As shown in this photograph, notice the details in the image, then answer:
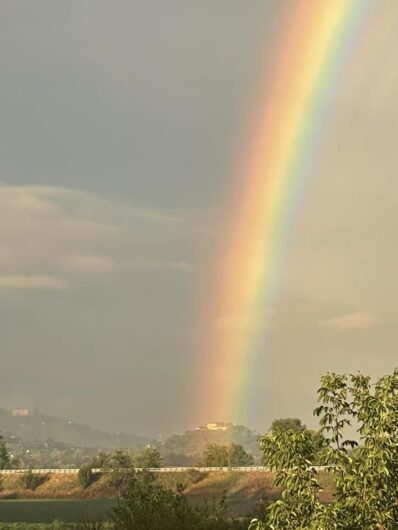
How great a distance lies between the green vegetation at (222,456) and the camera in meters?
170

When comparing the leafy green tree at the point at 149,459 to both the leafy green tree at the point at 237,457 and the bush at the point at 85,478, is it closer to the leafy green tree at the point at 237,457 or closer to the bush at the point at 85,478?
the leafy green tree at the point at 237,457

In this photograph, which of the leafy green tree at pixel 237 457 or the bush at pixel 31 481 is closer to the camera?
the bush at pixel 31 481

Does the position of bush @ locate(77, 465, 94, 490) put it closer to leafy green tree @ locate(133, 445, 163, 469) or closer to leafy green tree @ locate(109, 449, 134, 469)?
leafy green tree @ locate(109, 449, 134, 469)

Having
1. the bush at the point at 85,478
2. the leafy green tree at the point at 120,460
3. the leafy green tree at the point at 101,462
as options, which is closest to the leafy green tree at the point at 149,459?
the leafy green tree at the point at 120,460

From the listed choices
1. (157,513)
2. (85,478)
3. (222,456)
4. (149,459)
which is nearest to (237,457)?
(222,456)

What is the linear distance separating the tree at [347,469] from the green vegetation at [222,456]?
153 metres

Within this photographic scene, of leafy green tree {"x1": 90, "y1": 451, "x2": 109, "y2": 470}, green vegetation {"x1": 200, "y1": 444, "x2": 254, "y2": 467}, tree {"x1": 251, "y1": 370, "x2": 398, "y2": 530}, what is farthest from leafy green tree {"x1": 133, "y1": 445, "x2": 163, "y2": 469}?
tree {"x1": 251, "y1": 370, "x2": 398, "y2": 530}

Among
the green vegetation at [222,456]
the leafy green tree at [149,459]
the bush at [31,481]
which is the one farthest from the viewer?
the leafy green tree at [149,459]

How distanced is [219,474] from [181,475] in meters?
6.38

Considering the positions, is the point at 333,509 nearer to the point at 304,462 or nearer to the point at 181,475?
the point at 304,462

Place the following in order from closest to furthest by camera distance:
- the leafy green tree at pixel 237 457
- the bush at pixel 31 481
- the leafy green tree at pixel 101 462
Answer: the bush at pixel 31 481
the leafy green tree at pixel 101 462
the leafy green tree at pixel 237 457

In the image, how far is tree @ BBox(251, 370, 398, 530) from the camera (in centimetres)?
1271

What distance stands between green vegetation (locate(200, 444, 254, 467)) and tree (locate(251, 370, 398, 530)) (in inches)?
6021

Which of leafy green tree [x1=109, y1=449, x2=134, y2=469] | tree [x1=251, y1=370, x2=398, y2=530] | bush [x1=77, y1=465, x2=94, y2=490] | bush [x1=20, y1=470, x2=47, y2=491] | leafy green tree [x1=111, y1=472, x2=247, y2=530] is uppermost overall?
leafy green tree [x1=109, y1=449, x2=134, y2=469]
